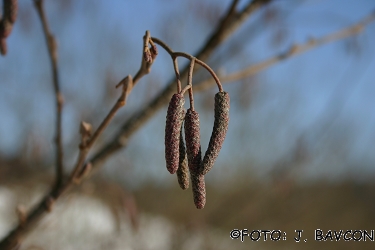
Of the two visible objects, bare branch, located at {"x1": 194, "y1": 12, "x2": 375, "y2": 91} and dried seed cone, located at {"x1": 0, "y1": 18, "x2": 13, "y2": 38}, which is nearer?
dried seed cone, located at {"x1": 0, "y1": 18, "x2": 13, "y2": 38}

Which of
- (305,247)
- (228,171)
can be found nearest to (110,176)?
(228,171)

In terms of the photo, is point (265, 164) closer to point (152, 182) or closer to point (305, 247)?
point (152, 182)

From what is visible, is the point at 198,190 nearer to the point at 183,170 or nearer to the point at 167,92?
the point at 183,170

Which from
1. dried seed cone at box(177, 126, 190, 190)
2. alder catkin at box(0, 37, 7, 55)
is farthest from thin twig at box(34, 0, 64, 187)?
dried seed cone at box(177, 126, 190, 190)

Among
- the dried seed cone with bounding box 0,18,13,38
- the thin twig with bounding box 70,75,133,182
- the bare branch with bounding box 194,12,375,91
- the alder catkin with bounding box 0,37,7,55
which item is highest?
the bare branch with bounding box 194,12,375,91

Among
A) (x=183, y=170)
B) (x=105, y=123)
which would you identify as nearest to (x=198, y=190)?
(x=183, y=170)

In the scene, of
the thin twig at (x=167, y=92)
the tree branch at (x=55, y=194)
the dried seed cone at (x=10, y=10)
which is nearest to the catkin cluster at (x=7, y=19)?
the dried seed cone at (x=10, y=10)

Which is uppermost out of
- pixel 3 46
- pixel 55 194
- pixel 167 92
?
pixel 167 92

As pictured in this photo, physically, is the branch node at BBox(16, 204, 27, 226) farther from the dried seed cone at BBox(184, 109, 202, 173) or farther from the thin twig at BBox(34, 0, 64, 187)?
the dried seed cone at BBox(184, 109, 202, 173)
